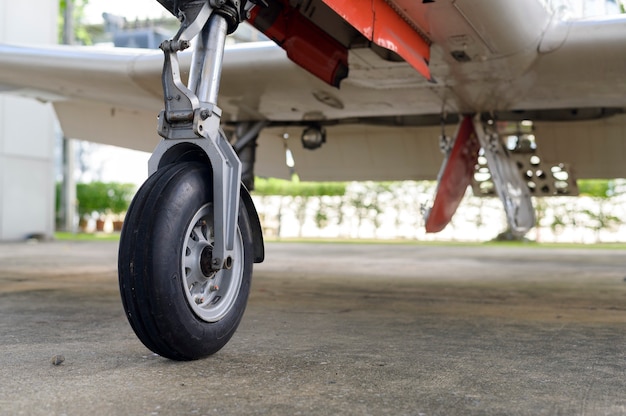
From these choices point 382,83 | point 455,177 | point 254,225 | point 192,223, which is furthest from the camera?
point 455,177

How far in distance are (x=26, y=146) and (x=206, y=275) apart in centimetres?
1420

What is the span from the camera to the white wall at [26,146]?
14695 mm

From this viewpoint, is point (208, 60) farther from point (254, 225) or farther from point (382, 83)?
point (382, 83)

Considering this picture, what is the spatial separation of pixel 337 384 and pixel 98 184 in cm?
2296

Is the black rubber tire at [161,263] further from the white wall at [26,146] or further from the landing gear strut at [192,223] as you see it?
the white wall at [26,146]

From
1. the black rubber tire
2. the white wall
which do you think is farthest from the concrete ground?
the white wall

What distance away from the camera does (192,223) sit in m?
2.39

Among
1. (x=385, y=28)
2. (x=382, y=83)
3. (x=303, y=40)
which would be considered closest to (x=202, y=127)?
(x=385, y=28)

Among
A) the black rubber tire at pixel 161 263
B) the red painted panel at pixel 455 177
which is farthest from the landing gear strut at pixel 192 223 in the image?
the red painted panel at pixel 455 177

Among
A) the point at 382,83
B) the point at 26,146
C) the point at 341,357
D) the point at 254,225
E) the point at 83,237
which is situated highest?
the point at 26,146

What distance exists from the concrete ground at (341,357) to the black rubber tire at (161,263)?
0.44ft

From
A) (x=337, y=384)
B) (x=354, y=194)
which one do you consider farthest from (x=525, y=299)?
(x=354, y=194)

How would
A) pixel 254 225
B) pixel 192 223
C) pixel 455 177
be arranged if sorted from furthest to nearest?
pixel 455 177 < pixel 254 225 < pixel 192 223

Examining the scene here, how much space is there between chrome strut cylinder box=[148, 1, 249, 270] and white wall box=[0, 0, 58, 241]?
44.1 ft
